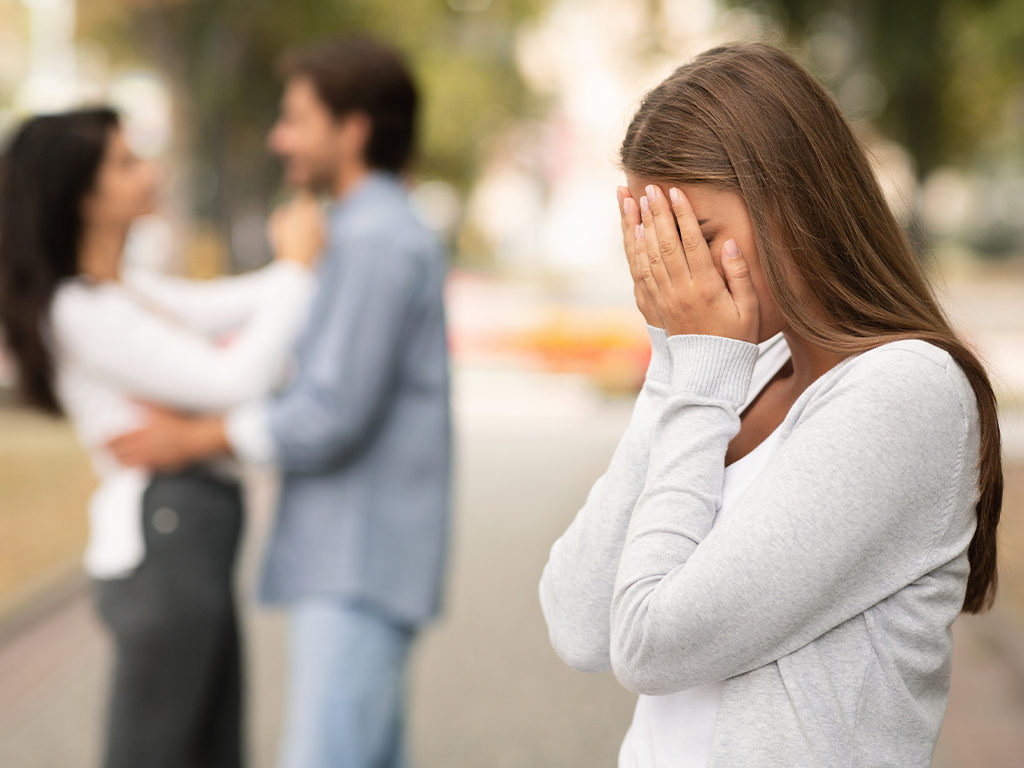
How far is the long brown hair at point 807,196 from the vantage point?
1.35 metres

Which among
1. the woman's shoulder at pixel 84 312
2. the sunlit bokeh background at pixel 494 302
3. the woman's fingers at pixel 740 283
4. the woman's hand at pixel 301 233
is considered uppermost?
the woman's fingers at pixel 740 283

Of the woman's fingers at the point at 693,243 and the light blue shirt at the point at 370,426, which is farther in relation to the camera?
the light blue shirt at the point at 370,426

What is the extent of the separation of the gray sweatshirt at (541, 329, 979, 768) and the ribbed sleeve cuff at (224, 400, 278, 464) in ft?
4.90

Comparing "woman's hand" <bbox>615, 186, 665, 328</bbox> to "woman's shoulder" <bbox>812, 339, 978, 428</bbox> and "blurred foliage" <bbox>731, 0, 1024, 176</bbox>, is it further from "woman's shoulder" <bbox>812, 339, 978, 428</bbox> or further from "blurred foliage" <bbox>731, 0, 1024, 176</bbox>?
"blurred foliage" <bbox>731, 0, 1024, 176</bbox>

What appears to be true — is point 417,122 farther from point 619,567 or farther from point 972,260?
point 972,260

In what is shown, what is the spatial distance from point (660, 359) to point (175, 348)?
5.22 ft

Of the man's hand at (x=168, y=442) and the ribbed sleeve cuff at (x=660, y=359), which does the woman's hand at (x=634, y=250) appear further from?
the man's hand at (x=168, y=442)

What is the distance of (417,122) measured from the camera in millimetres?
3057

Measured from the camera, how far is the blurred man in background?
2627mm

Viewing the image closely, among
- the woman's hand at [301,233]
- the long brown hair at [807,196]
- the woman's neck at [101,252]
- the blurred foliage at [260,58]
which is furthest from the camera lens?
the blurred foliage at [260,58]

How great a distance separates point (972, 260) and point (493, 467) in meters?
37.1

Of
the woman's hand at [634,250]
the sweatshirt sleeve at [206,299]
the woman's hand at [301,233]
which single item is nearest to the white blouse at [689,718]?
the woman's hand at [634,250]

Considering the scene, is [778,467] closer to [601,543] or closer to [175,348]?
[601,543]

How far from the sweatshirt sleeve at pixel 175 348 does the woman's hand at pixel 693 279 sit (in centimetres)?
160
